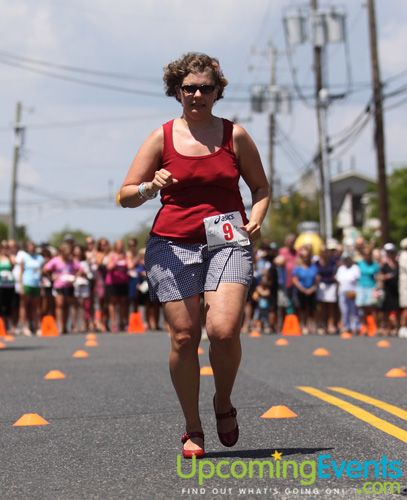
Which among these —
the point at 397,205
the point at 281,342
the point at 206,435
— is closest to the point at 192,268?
the point at 206,435

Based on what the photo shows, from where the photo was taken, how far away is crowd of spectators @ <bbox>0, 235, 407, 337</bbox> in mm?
22109

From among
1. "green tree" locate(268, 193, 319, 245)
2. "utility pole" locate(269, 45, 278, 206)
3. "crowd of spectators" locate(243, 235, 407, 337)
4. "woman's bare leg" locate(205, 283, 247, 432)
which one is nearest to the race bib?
"woman's bare leg" locate(205, 283, 247, 432)

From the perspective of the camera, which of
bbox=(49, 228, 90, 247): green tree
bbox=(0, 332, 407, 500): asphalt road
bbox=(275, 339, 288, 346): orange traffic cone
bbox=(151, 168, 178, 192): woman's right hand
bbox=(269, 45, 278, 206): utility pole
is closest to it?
bbox=(0, 332, 407, 500): asphalt road

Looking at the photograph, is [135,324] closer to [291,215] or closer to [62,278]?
[62,278]

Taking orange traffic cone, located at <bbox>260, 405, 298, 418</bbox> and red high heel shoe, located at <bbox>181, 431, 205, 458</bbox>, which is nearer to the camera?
red high heel shoe, located at <bbox>181, 431, 205, 458</bbox>

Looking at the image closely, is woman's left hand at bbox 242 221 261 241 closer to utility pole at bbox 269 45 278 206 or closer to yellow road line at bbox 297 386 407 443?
yellow road line at bbox 297 386 407 443

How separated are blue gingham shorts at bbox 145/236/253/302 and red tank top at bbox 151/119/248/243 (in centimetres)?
6

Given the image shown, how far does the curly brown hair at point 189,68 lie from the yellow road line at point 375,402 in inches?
113

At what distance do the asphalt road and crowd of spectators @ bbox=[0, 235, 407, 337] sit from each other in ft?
26.5

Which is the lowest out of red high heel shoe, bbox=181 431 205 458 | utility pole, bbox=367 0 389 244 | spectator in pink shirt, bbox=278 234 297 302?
red high heel shoe, bbox=181 431 205 458

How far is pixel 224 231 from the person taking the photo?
652 cm

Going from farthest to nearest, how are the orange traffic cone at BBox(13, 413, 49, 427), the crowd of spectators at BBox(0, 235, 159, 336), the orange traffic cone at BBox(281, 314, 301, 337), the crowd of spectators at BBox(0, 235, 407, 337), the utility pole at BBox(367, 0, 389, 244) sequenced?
the utility pole at BBox(367, 0, 389, 244) < the orange traffic cone at BBox(281, 314, 301, 337) < the crowd of spectators at BBox(0, 235, 159, 336) < the crowd of spectators at BBox(0, 235, 407, 337) < the orange traffic cone at BBox(13, 413, 49, 427)

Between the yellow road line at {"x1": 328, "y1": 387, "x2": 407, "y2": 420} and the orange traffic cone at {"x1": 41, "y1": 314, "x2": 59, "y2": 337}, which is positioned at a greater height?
the orange traffic cone at {"x1": 41, "y1": 314, "x2": 59, "y2": 337}

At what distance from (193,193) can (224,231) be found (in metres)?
0.25
